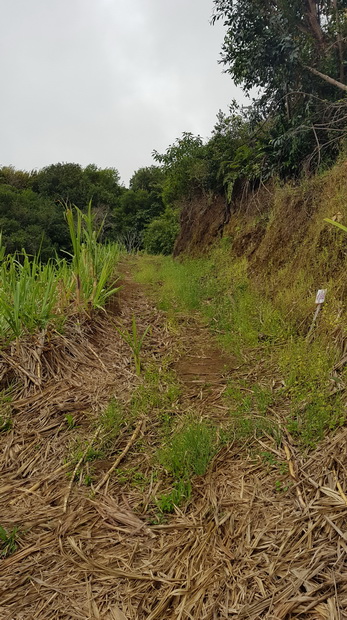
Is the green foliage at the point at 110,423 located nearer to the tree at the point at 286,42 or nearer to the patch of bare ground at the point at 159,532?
the patch of bare ground at the point at 159,532

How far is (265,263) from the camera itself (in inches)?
182

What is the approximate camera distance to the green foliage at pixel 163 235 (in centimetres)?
1414

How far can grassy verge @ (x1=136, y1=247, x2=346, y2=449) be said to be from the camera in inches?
73.8

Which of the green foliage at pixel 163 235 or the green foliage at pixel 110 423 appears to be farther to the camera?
the green foliage at pixel 163 235

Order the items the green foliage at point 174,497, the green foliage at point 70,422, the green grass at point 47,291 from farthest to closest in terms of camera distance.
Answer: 1. the green grass at point 47,291
2. the green foliage at point 70,422
3. the green foliage at point 174,497

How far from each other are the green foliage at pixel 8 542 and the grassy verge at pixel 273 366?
3.74 feet

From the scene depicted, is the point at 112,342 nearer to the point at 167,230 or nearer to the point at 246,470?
the point at 246,470

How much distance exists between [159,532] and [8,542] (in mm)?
609

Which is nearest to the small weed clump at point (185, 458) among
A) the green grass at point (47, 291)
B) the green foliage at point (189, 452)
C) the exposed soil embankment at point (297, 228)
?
the green foliage at point (189, 452)

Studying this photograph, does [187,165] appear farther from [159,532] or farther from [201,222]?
→ [159,532]

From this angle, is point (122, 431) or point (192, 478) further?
point (122, 431)

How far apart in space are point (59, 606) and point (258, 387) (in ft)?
5.20

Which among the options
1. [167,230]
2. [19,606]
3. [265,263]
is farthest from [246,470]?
[167,230]

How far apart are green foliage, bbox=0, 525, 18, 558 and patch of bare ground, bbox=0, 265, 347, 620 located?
0.02 meters
